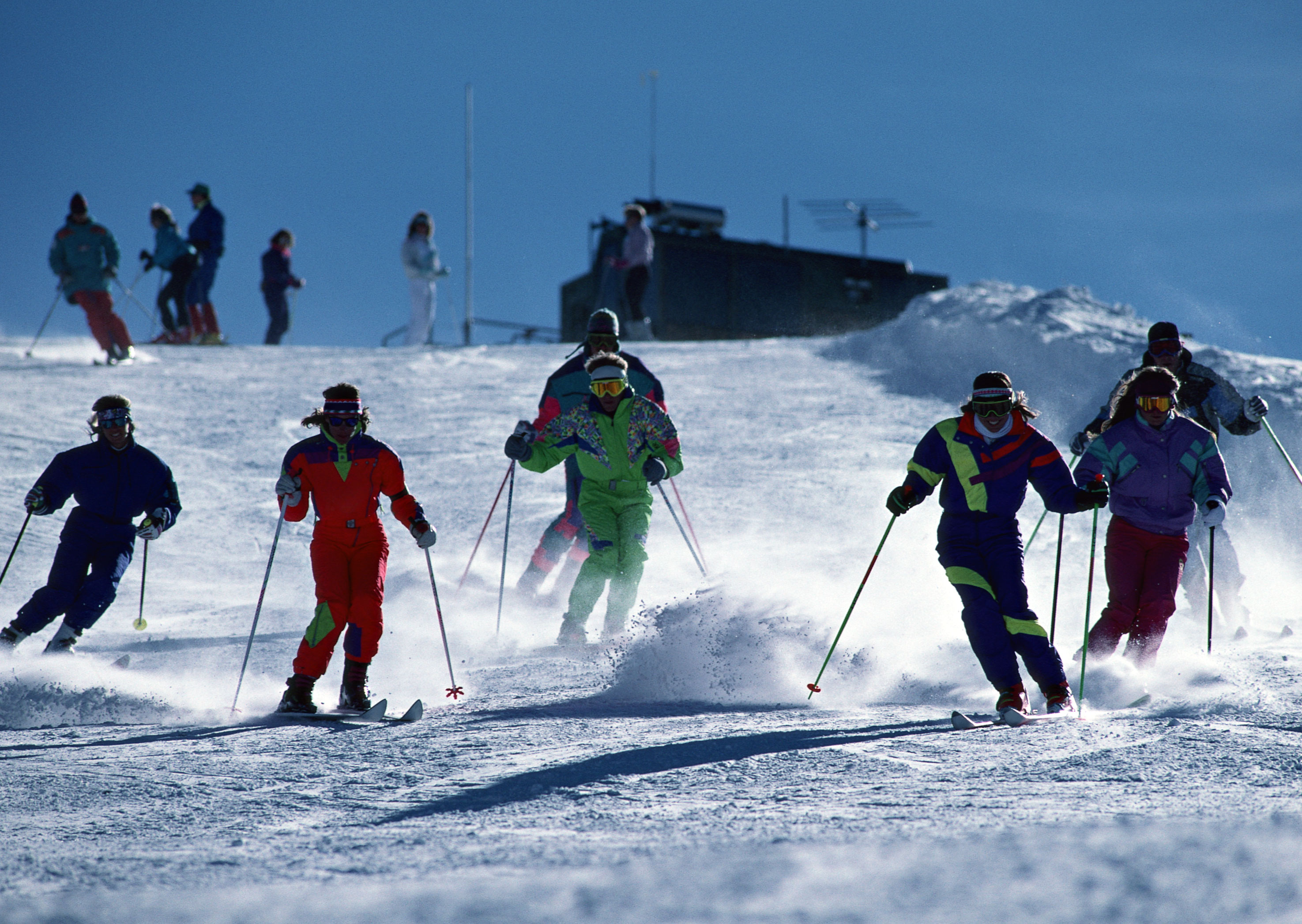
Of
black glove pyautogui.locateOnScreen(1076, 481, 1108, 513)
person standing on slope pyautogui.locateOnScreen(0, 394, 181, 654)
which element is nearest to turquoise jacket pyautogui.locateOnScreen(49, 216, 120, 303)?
person standing on slope pyautogui.locateOnScreen(0, 394, 181, 654)

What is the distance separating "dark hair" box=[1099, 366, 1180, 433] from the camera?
5.79m

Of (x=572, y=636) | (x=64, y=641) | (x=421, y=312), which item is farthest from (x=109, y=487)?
(x=421, y=312)

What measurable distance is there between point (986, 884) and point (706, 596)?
3.71 metres

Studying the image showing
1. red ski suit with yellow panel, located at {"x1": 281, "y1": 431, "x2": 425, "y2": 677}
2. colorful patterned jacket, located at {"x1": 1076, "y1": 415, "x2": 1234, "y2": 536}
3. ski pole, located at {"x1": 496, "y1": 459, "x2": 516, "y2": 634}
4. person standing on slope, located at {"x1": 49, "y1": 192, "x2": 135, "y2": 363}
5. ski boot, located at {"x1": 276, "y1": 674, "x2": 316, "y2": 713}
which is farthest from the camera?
person standing on slope, located at {"x1": 49, "y1": 192, "x2": 135, "y2": 363}

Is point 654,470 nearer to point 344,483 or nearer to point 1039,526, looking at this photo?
A: point 344,483

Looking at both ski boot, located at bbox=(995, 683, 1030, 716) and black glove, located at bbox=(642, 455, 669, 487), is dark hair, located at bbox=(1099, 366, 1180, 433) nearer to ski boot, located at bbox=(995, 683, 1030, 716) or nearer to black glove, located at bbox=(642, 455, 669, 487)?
ski boot, located at bbox=(995, 683, 1030, 716)

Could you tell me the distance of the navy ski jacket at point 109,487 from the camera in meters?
7.02

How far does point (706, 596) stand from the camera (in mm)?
6527

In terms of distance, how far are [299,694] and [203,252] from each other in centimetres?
1210

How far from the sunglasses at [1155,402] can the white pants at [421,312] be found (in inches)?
489

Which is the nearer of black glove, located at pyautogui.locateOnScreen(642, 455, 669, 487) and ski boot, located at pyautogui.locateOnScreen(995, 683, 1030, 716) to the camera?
ski boot, located at pyautogui.locateOnScreen(995, 683, 1030, 716)

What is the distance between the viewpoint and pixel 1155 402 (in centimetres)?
579

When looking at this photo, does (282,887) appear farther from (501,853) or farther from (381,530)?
(381,530)

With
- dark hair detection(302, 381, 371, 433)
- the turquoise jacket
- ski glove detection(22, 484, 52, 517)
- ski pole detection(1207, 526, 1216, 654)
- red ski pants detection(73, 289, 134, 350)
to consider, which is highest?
the turquoise jacket
